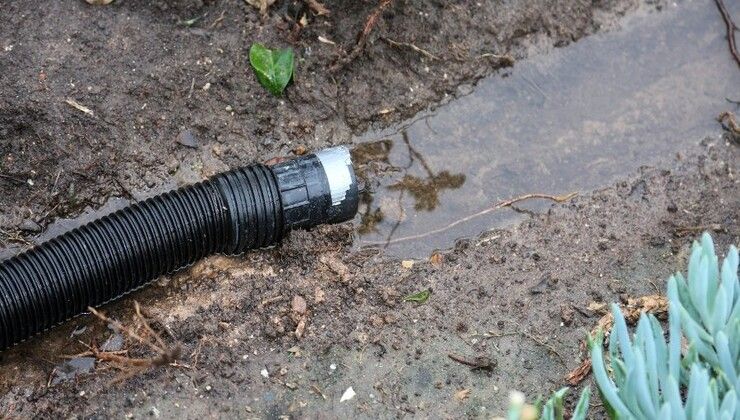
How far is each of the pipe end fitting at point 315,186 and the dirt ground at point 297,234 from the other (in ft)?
0.34

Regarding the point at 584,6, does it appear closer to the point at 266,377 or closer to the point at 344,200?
the point at 344,200

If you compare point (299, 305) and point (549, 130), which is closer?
point (299, 305)

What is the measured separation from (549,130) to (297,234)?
133cm

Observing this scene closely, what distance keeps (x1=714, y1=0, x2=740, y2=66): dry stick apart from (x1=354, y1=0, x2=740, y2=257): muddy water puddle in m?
0.03

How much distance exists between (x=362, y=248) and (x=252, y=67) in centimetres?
93

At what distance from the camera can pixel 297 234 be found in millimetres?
3600

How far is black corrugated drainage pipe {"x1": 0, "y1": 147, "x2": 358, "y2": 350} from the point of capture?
3277 mm

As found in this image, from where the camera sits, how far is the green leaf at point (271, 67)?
Result: 12.5 feet

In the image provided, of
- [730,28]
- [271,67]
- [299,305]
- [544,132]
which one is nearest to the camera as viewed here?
[299,305]

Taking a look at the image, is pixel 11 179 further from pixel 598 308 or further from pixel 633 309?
pixel 633 309

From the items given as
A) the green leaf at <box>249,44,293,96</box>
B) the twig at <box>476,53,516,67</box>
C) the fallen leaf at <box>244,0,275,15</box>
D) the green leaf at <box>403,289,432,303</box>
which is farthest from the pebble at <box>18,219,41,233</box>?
the twig at <box>476,53,516,67</box>

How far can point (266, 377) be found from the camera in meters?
3.36

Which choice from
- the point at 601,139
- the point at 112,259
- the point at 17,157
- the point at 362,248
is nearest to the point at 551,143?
the point at 601,139

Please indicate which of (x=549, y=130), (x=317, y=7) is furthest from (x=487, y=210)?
(x=317, y=7)
